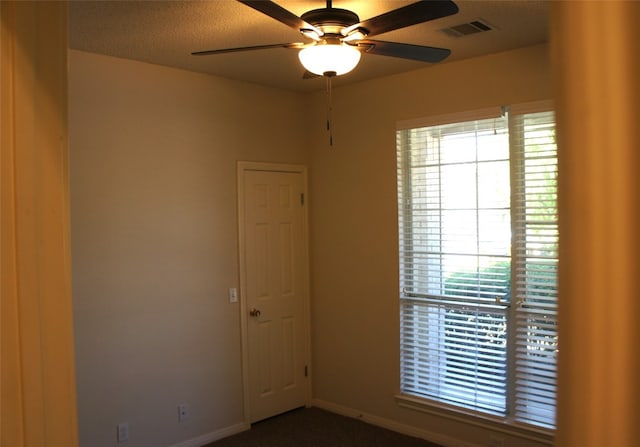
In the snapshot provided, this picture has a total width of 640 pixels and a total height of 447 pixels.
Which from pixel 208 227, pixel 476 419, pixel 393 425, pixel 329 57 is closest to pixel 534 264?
pixel 476 419

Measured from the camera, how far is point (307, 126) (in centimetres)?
492

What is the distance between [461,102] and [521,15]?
983mm

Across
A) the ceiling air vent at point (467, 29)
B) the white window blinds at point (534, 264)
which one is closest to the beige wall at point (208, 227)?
the white window blinds at point (534, 264)

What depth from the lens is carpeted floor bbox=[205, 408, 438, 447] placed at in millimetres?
4039

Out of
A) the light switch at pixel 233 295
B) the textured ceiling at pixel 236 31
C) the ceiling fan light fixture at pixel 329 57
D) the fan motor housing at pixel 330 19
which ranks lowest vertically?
the light switch at pixel 233 295

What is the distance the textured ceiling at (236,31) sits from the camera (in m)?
2.70

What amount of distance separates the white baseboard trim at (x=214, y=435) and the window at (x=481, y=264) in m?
1.40

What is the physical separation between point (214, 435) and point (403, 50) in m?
3.29

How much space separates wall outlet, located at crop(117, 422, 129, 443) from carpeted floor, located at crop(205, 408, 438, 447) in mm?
693

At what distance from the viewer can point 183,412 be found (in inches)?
155

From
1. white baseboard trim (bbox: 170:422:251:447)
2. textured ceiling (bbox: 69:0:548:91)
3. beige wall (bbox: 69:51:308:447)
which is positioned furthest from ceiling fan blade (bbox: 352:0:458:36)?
white baseboard trim (bbox: 170:422:251:447)

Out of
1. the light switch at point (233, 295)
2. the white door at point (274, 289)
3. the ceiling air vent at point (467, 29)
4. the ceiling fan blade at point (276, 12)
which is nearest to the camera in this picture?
the ceiling fan blade at point (276, 12)

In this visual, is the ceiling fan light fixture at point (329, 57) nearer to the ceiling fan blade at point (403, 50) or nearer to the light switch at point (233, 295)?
the ceiling fan blade at point (403, 50)

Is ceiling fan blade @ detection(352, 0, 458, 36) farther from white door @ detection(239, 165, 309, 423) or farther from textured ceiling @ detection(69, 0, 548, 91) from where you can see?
white door @ detection(239, 165, 309, 423)
